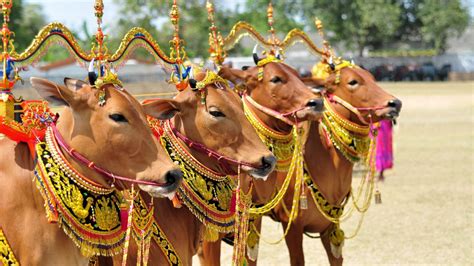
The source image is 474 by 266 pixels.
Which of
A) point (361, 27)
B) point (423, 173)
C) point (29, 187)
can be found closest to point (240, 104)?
point (29, 187)

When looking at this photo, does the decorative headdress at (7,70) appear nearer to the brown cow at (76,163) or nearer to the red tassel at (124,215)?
the brown cow at (76,163)

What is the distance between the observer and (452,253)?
31.2ft

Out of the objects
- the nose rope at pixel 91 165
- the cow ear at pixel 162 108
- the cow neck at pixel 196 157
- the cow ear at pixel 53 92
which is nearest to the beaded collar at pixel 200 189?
the cow neck at pixel 196 157

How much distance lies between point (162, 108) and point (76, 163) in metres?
1.07

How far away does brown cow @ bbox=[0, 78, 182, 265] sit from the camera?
427 centimetres

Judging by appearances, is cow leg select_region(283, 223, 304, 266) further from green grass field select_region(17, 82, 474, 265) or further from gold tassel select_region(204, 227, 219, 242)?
gold tassel select_region(204, 227, 219, 242)

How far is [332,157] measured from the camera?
7801 mm

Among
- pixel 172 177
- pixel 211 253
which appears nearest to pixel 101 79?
pixel 172 177

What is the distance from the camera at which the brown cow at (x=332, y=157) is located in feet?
25.0

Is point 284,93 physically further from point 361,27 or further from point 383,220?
point 361,27

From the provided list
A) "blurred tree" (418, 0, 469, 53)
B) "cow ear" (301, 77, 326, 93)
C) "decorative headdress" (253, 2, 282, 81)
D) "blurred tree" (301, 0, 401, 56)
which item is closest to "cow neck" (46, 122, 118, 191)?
"decorative headdress" (253, 2, 282, 81)

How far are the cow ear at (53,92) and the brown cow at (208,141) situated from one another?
106 cm

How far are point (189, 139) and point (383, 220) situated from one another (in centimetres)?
690

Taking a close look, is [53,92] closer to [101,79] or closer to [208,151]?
[101,79]
